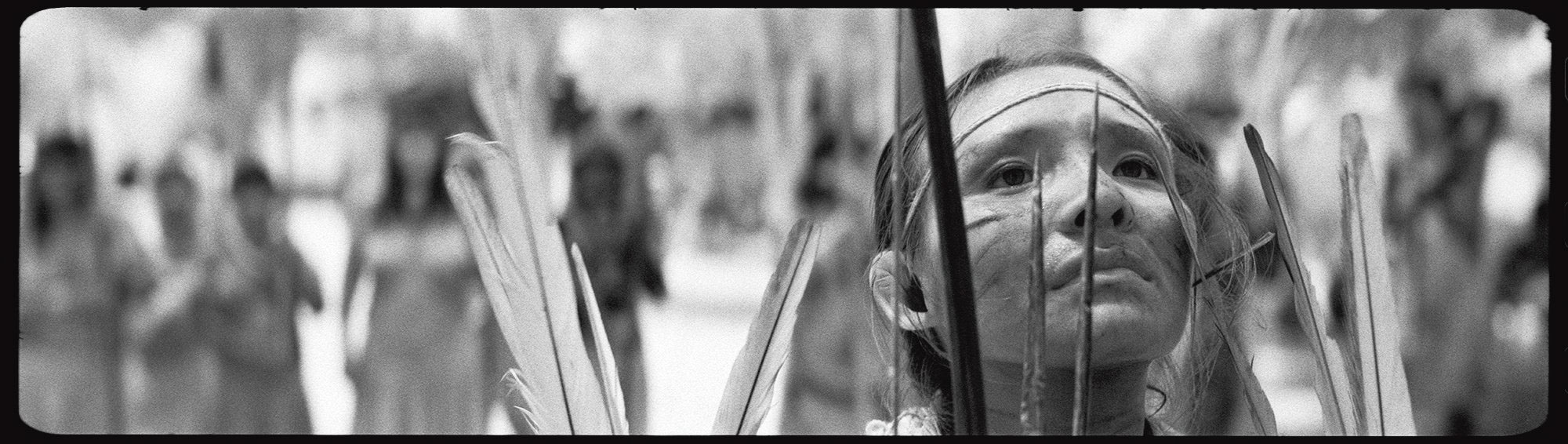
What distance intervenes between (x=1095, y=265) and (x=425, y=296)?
489 millimetres

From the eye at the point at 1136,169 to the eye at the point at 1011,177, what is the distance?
→ 5cm

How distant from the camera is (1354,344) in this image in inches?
27.4

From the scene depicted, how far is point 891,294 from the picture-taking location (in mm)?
684

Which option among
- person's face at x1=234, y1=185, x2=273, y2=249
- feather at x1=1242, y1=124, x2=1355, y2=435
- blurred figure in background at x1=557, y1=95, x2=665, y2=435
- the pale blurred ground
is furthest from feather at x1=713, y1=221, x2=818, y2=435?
person's face at x1=234, y1=185, x2=273, y2=249

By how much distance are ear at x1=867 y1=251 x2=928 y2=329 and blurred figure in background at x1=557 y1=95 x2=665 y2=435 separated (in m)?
0.17

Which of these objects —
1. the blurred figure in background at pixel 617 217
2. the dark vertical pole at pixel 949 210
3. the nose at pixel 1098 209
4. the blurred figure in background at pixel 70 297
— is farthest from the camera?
the blurred figure in background at pixel 617 217

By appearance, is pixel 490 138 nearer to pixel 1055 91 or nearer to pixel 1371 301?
pixel 1055 91

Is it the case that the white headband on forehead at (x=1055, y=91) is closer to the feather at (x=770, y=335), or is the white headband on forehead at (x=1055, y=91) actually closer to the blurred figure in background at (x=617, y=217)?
the feather at (x=770, y=335)

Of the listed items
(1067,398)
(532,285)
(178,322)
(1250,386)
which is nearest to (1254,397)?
(1250,386)

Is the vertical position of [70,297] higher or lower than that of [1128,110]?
lower

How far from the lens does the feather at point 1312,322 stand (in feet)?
2.16

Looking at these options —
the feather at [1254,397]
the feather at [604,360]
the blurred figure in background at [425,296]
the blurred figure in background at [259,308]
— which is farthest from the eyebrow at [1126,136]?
the blurred figure in background at [259,308]

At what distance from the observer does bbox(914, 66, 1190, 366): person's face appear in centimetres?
59
